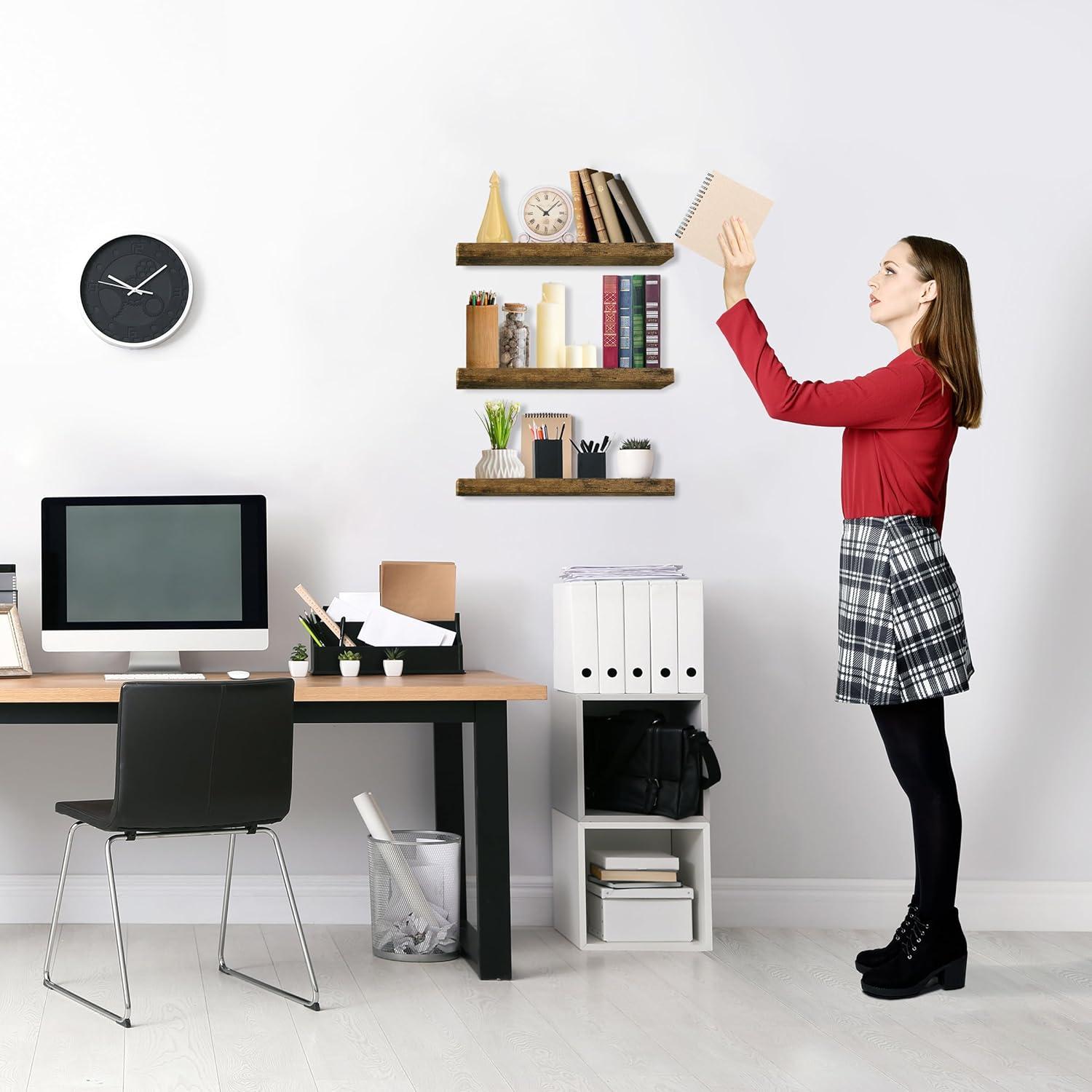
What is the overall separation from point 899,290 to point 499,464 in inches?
46.8

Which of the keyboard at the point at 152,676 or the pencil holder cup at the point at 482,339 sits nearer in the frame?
the keyboard at the point at 152,676

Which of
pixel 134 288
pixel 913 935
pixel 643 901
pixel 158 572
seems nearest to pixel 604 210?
pixel 134 288

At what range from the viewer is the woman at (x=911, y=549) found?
2629 millimetres

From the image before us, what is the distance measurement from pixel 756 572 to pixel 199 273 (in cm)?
174

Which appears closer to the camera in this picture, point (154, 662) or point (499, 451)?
point (154, 662)

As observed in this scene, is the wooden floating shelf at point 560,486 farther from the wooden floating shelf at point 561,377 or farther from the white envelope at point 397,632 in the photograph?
the white envelope at point 397,632

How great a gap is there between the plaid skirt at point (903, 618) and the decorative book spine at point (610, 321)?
1.02 meters

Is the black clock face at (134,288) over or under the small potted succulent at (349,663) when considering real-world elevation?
over

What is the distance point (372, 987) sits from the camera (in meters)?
2.72

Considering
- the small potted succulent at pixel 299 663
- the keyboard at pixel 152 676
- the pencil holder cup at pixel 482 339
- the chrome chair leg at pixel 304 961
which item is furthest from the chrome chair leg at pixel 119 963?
the pencil holder cup at pixel 482 339

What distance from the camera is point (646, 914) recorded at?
3066 mm

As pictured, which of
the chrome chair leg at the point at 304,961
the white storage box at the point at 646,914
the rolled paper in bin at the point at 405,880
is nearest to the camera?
the chrome chair leg at the point at 304,961

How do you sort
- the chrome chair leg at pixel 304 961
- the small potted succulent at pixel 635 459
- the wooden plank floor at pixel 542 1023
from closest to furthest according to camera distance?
the wooden plank floor at pixel 542 1023, the chrome chair leg at pixel 304 961, the small potted succulent at pixel 635 459

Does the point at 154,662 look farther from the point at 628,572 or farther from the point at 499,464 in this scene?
the point at 628,572
